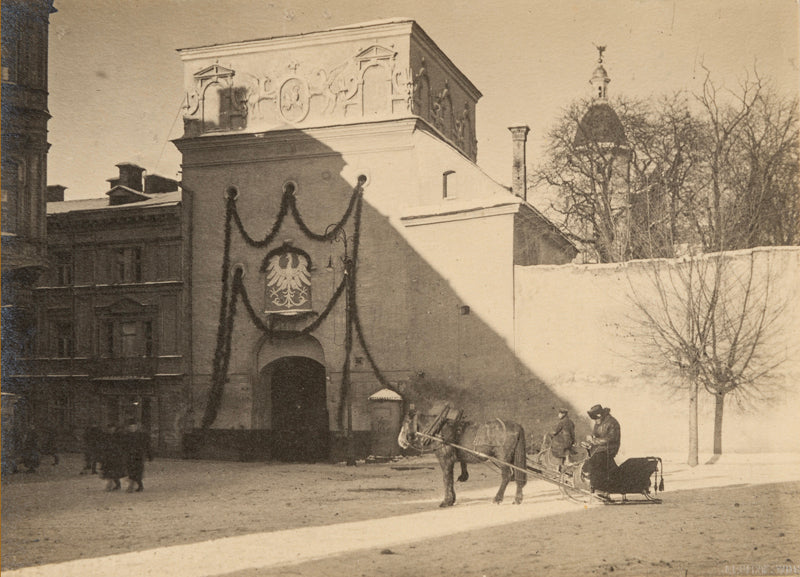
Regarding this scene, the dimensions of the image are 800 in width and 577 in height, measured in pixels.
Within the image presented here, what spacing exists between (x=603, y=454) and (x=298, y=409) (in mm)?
15319

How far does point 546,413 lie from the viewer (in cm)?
2278

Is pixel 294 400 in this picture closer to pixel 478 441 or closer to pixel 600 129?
pixel 600 129

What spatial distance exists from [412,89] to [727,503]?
14.9 metres

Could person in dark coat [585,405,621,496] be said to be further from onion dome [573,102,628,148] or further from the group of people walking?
onion dome [573,102,628,148]

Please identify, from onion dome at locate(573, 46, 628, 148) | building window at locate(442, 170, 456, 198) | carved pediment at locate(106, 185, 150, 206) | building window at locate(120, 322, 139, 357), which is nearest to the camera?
→ building window at locate(442, 170, 456, 198)

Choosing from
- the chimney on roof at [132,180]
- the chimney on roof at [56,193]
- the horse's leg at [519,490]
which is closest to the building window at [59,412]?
the chimney on roof at [56,193]

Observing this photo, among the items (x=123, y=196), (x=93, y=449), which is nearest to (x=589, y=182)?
(x=123, y=196)

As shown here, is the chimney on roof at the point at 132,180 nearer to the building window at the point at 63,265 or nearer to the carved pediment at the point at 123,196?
the carved pediment at the point at 123,196

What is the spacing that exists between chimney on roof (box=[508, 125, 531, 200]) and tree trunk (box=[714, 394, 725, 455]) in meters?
12.5

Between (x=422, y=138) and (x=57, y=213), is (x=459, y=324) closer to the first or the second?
(x=422, y=138)

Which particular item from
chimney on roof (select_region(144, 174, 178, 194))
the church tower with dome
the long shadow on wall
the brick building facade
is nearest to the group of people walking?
the brick building facade

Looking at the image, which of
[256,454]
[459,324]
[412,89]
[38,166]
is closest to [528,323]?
[459,324]

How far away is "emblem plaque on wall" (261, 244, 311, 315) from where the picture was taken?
2688 cm

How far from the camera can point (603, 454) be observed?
44.0 feet
